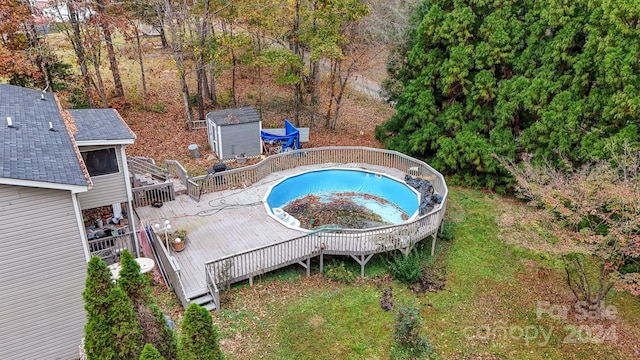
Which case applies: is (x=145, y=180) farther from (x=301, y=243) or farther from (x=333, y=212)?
(x=333, y=212)

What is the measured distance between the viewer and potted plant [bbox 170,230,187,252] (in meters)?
13.4

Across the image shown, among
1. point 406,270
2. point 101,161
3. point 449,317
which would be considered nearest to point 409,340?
point 449,317

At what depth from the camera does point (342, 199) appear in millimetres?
18562

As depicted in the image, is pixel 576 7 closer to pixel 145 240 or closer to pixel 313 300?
pixel 313 300

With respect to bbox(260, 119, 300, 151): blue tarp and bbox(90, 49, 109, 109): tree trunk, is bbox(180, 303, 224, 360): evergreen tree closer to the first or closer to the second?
bbox(260, 119, 300, 151): blue tarp

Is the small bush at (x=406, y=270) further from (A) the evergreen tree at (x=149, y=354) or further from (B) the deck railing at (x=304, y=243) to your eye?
(A) the evergreen tree at (x=149, y=354)

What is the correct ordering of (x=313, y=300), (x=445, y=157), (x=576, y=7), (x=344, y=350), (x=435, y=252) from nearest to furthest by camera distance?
(x=344, y=350) < (x=313, y=300) < (x=435, y=252) < (x=576, y=7) < (x=445, y=157)

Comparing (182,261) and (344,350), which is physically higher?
(182,261)

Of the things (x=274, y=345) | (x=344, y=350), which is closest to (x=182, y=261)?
(x=274, y=345)

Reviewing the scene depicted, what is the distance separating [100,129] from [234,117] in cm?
832

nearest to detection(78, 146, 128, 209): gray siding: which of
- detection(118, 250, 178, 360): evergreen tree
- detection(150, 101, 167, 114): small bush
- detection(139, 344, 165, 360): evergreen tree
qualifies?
detection(118, 250, 178, 360): evergreen tree

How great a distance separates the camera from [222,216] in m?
15.6

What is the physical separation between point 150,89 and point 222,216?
1621cm

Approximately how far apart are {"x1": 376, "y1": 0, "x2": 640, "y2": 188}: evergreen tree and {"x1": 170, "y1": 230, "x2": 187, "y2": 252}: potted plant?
456 inches
